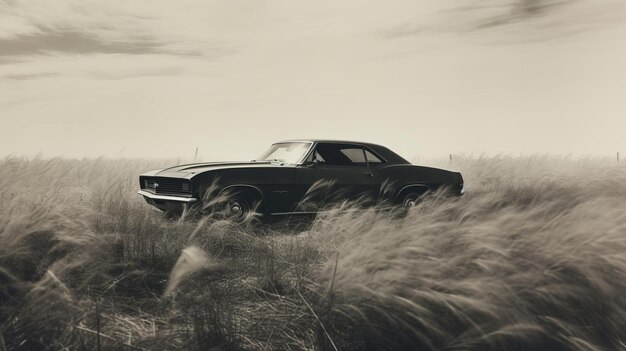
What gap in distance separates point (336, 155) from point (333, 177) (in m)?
0.41

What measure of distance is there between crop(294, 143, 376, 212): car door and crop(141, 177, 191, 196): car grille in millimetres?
1500

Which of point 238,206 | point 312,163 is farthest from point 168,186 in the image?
point 312,163

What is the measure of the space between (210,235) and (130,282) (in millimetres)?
1439

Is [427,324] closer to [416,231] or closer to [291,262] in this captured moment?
[416,231]

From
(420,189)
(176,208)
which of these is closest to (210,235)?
(176,208)

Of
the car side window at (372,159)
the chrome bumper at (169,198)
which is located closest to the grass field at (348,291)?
the chrome bumper at (169,198)

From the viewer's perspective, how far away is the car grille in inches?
252

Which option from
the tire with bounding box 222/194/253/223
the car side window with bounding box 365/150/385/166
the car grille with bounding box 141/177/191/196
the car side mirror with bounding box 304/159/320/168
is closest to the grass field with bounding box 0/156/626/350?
the car grille with bounding box 141/177/191/196

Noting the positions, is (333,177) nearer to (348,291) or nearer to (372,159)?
(372,159)

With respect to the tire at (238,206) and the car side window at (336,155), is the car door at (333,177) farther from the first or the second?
the tire at (238,206)

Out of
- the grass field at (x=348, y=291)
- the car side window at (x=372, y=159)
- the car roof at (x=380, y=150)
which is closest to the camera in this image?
the grass field at (x=348, y=291)

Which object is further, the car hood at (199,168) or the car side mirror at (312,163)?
the car side mirror at (312,163)

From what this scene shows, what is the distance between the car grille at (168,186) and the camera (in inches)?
252

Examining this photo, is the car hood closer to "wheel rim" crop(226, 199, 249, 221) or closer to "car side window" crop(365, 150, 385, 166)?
"wheel rim" crop(226, 199, 249, 221)
